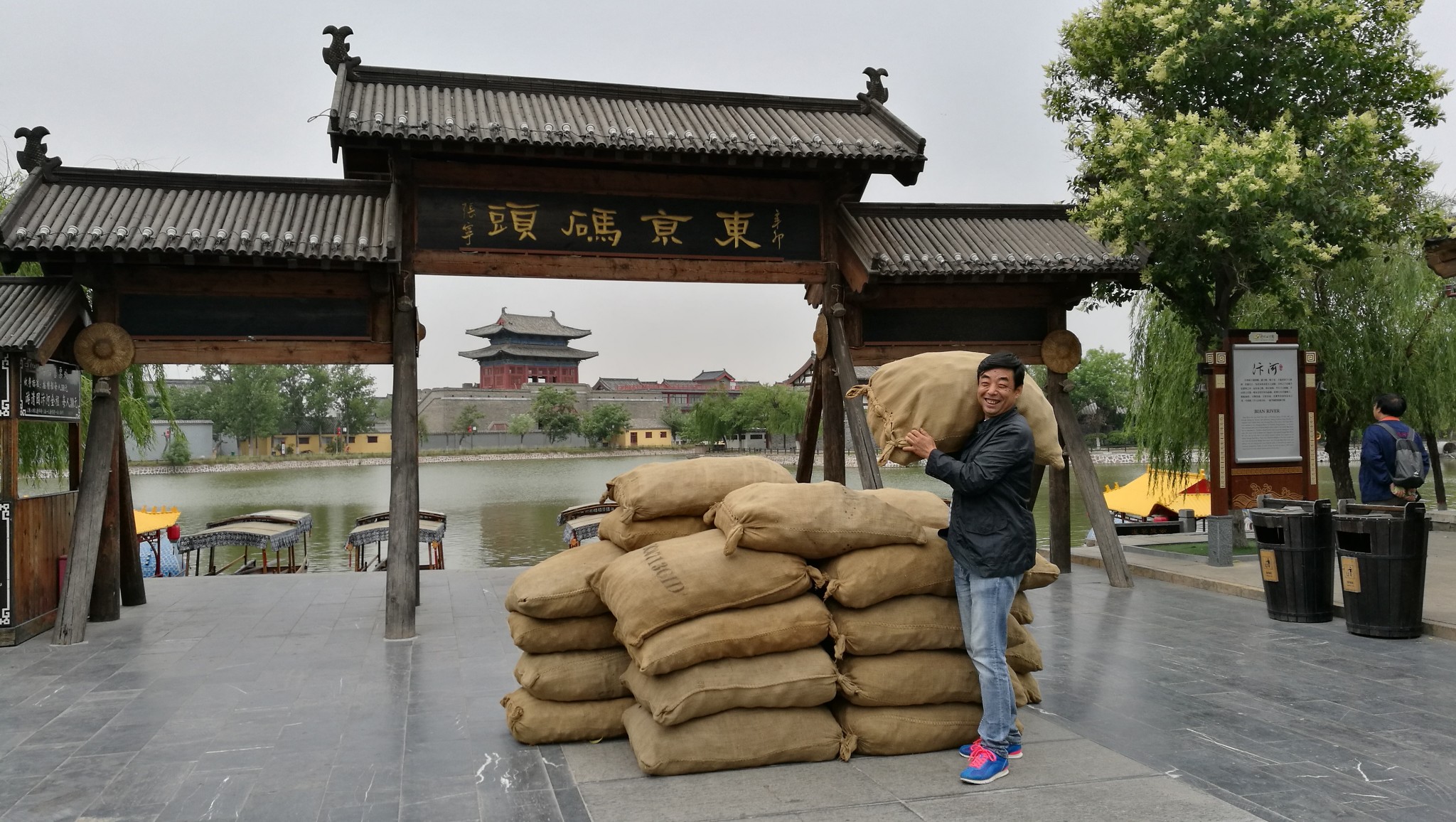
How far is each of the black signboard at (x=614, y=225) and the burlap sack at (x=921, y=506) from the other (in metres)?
4.44

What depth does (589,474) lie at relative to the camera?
1559 inches

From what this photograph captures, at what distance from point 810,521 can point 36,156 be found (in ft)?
23.8

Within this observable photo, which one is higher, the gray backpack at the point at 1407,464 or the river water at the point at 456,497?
the gray backpack at the point at 1407,464

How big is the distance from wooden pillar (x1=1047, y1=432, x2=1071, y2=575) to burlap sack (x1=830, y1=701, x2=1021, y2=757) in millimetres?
5659

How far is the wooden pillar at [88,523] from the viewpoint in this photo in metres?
6.74

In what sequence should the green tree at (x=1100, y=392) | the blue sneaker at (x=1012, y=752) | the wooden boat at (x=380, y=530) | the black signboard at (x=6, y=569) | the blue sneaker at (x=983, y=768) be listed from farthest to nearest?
1. the green tree at (x=1100, y=392)
2. the wooden boat at (x=380, y=530)
3. the black signboard at (x=6, y=569)
4. the blue sneaker at (x=1012, y=752)
5. the blue sneaker at (x=983, y=768)

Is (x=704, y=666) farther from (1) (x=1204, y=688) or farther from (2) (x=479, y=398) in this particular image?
(2) (x=479, y=398)

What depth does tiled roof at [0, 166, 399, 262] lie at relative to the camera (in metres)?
6.96

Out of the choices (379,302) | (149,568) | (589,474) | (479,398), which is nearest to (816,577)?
(379,302)

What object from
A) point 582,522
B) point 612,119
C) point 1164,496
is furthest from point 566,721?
point 1164,496

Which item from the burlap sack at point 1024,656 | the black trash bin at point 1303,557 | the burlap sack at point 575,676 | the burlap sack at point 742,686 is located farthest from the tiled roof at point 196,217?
the black trash bin at point 1303,557

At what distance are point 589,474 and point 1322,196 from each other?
32.4m

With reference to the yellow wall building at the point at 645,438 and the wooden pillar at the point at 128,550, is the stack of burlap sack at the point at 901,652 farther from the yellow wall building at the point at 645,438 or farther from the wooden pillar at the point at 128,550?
the yellow wall building at the point at 645,438

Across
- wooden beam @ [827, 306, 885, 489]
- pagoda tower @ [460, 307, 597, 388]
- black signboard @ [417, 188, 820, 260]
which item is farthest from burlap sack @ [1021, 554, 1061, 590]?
pagoda tower @ [460, 307, 597, 388]
